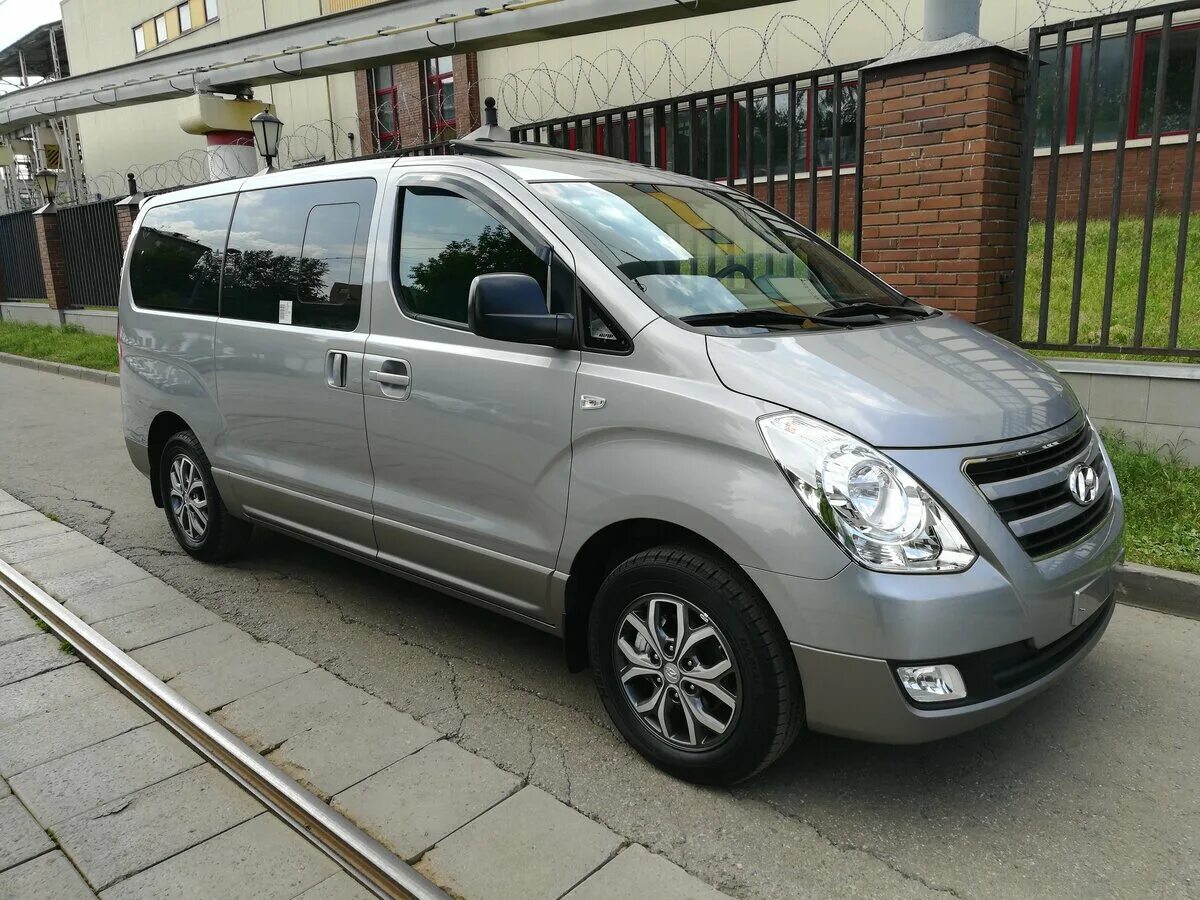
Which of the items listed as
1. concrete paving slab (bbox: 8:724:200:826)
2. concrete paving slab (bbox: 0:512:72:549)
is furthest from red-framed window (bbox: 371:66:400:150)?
concrete paving slab (bbox: 8:724:200:826)

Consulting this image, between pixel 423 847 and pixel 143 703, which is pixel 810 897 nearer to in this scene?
pixel 423 847

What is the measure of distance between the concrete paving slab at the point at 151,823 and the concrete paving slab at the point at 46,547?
113 inches

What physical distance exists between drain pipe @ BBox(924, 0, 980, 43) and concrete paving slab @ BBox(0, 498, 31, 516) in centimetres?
691

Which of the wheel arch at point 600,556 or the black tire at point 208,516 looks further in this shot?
the black tire at point 208,516

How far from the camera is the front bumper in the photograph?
2.51 metres

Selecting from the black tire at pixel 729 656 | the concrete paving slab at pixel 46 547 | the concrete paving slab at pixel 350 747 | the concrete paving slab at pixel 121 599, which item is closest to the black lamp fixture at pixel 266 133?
the concrete paving slab at pixel 46 547

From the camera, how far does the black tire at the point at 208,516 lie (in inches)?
194

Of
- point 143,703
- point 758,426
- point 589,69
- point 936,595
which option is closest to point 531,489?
point 758,426

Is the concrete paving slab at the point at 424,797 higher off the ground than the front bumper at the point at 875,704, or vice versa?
the front bumper at the point at 875,704

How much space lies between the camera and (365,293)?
3.83 m

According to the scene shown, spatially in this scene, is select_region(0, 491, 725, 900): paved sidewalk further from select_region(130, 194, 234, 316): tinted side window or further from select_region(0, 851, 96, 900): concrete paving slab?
select_region(130, 194, 234, 316): tinted side window

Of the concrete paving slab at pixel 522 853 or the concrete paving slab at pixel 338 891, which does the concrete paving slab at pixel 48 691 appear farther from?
the concrete paving slab at pixel 522 853

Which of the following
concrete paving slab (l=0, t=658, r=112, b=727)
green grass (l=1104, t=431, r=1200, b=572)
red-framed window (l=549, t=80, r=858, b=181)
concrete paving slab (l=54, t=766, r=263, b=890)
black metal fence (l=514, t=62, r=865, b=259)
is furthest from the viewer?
red-framed window (l=549, t=80, r=858, b=181)

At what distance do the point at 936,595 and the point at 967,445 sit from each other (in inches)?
18.3
